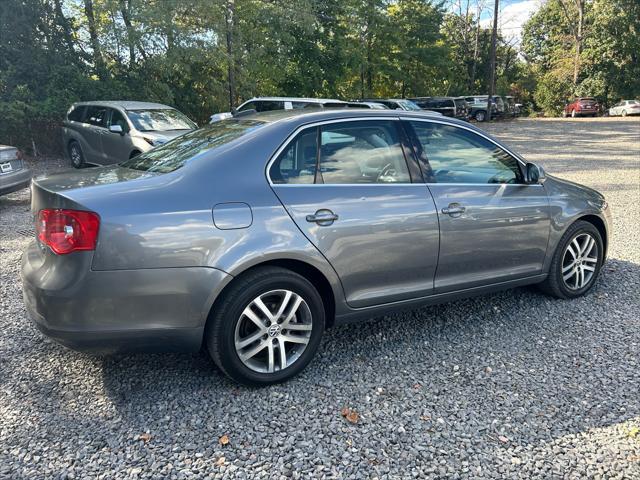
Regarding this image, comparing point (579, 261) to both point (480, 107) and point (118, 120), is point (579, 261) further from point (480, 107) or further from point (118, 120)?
point (480, 107)

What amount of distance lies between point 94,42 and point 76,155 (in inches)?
257

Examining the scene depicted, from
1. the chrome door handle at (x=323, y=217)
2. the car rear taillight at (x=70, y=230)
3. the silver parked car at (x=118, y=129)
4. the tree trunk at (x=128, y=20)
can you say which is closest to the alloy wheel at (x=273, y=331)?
the chrome door handle at (x=323, y=217)

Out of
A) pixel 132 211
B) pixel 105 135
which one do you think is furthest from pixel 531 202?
pixel 105 135

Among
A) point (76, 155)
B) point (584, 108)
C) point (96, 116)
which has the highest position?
point (584, 108)

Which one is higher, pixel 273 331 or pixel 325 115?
pixel 325 115

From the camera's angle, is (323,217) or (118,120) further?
(118,120)

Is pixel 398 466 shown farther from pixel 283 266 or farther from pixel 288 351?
pixel 283 266

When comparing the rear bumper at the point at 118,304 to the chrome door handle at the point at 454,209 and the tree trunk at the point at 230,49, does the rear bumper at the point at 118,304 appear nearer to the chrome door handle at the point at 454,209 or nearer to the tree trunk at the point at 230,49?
the chrome door handle at the point at 454,209

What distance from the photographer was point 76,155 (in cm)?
1247

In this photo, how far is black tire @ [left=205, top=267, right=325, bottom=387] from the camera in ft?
9.25

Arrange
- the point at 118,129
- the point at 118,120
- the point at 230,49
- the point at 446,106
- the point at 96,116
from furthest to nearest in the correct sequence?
the point at 446,106 < the point at 230,49 < the point at 96,116 < the point at 118,120 < the point at 118,129

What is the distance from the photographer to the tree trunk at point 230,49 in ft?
62.5

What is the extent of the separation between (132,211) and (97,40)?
17.0 meters

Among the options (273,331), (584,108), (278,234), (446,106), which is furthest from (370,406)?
(584,108)
